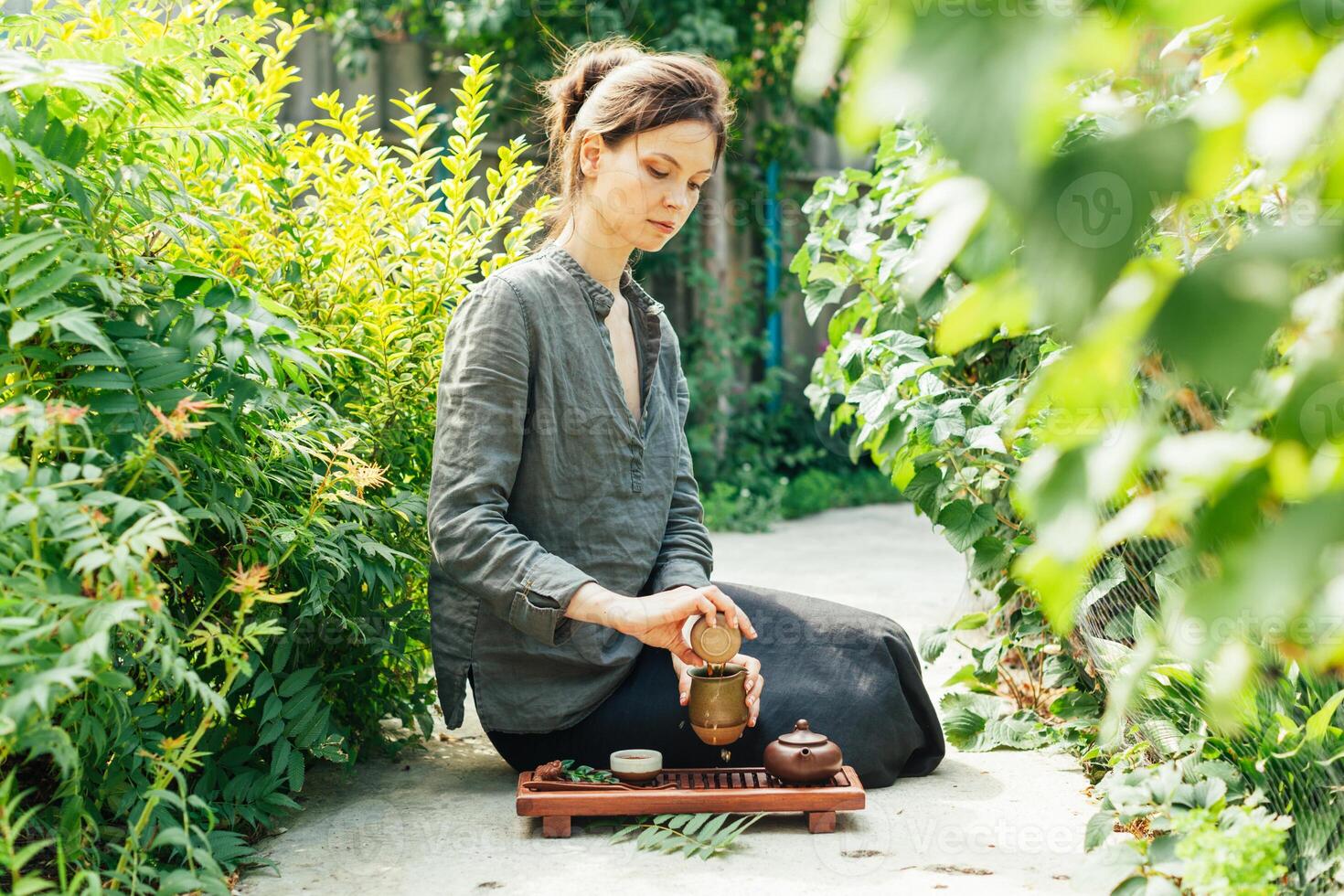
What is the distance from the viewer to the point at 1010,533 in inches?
108

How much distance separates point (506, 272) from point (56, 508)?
3.69 ft

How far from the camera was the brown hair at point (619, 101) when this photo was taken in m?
2.41

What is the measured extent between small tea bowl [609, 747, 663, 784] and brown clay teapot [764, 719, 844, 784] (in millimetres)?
203

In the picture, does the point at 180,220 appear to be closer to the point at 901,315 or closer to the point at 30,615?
the point at 30,615

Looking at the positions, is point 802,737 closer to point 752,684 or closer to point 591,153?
point 752,684

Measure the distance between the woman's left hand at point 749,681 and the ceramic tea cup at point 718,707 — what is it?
59 mm

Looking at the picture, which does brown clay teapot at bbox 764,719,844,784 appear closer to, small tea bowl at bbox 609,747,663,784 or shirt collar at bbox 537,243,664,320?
small tea bowl at bbox 609,747,663,784

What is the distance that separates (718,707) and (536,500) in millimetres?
530

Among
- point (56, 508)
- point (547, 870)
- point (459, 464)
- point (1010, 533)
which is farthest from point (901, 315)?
point (56, 508)

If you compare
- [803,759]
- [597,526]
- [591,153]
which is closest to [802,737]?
[803,759]

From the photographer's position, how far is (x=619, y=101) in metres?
2.44

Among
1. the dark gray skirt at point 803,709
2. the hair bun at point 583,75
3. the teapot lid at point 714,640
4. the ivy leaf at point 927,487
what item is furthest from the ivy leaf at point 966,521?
the hair bun at point 583,75

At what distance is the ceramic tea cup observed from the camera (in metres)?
2.24

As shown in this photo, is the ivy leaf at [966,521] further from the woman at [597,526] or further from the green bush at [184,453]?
the green bush at [184,453]
